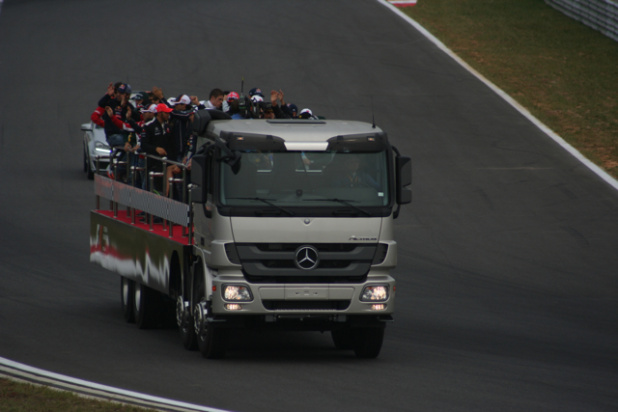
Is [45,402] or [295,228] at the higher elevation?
[295,228]

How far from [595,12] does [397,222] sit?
912 inches

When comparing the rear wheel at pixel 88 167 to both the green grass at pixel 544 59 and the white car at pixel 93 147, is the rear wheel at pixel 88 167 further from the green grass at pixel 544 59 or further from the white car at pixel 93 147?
the green grass at pixel 544 59

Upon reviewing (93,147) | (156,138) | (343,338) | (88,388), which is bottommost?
(93,147)

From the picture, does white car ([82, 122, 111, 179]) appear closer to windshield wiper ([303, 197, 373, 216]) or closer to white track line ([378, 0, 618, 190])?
white track line ([378, 0, 618, 190])

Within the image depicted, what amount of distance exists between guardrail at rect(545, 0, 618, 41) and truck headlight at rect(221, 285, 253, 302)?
31970mm

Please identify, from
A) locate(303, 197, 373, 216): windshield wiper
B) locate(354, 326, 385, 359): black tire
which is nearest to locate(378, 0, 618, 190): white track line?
locate(354, 326, 385, 359): black tire

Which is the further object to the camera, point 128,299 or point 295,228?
point 128,299

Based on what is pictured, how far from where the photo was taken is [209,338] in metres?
12.3

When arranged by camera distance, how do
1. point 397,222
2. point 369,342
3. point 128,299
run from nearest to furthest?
point 369,342, point 128,299, point 397,222

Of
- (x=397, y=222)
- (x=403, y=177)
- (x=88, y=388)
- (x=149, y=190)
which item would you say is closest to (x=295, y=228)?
(x=403, y=177)

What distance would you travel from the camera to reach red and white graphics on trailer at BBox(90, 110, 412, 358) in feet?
39.1

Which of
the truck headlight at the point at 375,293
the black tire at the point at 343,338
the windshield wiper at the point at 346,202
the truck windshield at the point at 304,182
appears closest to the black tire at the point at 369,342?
the black tire at the point at 343,338

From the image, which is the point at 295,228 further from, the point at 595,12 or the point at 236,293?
the point at 595,12

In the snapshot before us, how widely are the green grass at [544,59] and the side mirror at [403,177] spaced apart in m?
16.3
